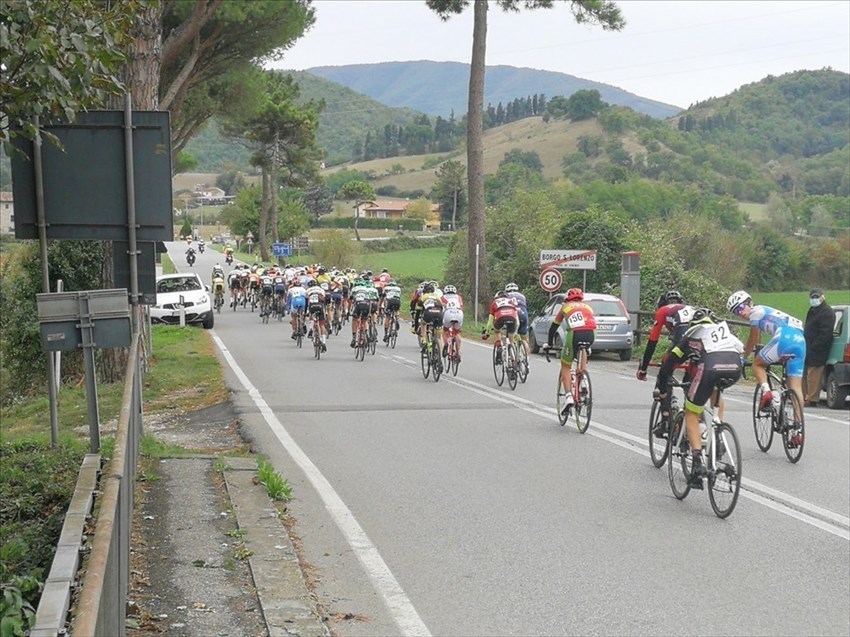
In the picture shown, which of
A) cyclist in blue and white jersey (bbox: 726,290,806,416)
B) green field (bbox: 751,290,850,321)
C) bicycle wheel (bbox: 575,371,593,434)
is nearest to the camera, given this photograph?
cyclist in blue and white jersey (bbox: 726,290,806,416)

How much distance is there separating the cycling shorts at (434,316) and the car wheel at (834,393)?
251 inches

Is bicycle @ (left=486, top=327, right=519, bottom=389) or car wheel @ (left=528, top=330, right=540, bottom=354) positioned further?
car wheel @ (left=528, top=330, right=540, bottom=354)

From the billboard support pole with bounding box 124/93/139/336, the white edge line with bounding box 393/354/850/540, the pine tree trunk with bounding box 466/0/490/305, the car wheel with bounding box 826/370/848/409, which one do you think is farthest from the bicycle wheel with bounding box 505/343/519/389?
the pine tree trunk with bounding box 466/0/490/305

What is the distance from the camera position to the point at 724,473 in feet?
29.8

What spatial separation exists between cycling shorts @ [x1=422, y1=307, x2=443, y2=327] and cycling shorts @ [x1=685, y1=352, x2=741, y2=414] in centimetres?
1016

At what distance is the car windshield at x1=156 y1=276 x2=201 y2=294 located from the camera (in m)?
36.0

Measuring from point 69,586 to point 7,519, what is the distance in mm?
4981

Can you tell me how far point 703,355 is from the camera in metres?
9.38

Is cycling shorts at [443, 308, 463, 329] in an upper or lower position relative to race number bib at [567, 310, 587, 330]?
lower

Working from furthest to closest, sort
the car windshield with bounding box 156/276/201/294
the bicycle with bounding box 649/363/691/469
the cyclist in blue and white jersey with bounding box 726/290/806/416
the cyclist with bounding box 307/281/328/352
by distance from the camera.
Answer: the car windshield with bounding box 156/276/201/294 < the cyclist with bounding box 307/281/328/352 < the cyclist in blue and white jersey with bounding box 726/290/806/416 < the bicycle with bounding box 649/363/691/469

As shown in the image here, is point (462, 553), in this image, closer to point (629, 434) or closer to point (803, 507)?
point (803, 507)

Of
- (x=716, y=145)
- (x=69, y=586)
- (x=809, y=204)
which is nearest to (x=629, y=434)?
(x=69, y=586)

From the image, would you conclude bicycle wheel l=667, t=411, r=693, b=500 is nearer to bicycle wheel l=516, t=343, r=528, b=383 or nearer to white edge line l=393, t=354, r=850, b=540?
white edge line l=393, t=354, r=850, b=540

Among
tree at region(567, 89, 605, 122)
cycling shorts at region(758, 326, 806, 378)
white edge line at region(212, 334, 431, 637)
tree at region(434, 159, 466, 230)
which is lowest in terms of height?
white edge line at region(212, 334, 431, 637)
